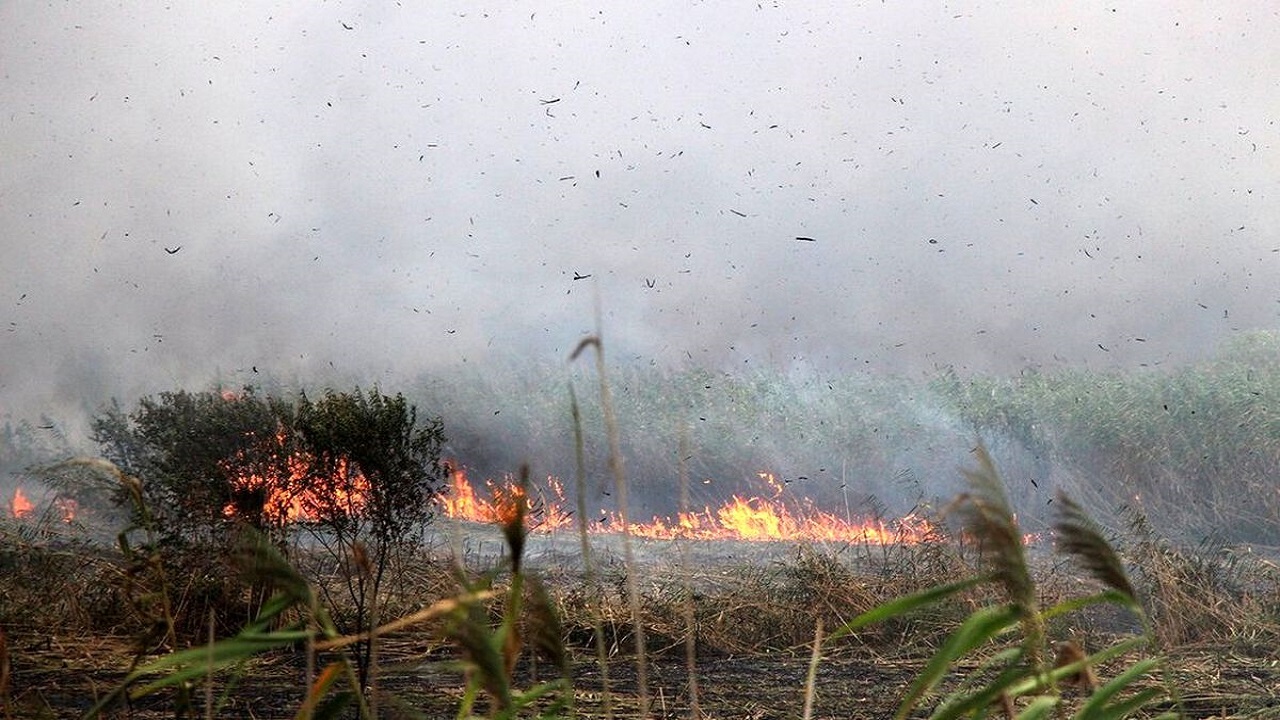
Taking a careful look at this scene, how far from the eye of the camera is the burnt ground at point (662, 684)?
11.5 feet

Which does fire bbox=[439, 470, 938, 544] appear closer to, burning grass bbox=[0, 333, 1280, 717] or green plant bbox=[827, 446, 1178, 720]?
burning grass bbox=[0, 333, 1280, 717]

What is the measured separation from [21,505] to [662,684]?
213 inches

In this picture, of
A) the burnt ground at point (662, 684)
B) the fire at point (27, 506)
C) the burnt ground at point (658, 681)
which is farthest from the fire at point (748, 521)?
the burnt ground at point (662, 684)

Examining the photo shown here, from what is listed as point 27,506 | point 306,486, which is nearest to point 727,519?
point 306,486

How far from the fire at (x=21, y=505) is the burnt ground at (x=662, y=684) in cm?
304

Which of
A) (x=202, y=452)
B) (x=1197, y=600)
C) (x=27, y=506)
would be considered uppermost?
(x=27, y=506)

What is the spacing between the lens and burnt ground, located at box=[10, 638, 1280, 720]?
3.50 meters

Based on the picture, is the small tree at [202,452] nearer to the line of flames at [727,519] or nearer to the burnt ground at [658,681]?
the burnt ground at [658,681]

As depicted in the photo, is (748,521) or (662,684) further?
(748,521)

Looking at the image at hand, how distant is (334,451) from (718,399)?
171 inches

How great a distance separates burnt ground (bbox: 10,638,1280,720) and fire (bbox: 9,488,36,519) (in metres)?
3.04

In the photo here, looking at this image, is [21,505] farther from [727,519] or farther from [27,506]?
[727,519]

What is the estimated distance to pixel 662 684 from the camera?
4070 millimetres

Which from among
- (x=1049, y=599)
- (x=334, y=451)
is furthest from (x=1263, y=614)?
(x=334, y=451)
